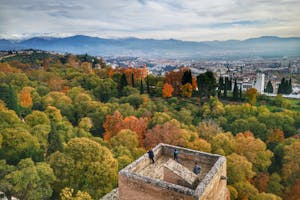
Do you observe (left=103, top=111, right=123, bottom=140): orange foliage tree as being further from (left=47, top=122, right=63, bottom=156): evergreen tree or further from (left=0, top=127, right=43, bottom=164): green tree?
(left=0, top=127, right=43, bottom=164): green tree

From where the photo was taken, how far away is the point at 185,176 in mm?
6078

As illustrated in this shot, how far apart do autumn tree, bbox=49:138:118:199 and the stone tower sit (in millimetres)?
8195

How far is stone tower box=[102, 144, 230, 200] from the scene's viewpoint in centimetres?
541

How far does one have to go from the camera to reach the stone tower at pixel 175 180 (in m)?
5.41

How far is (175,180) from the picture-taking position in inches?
240

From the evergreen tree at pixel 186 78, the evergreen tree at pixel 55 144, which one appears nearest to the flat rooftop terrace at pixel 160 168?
the evergreen tree at pixel 55 144

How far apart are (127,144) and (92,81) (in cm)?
2106

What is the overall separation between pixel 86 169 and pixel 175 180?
1055 cm

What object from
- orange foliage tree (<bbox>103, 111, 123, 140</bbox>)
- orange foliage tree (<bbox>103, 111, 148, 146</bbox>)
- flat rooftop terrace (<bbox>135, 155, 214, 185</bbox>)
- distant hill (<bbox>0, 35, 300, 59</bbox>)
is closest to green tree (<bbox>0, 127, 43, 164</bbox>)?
orange foliage tree (<bbox>103, 111, 148, 146</bbox>)

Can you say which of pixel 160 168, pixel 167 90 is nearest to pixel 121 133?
pixel 160 168

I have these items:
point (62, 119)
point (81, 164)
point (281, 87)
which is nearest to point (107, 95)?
point (62, 119)

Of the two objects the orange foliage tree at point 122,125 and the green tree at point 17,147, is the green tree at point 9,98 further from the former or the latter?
the orange foliage tree at point 122,125

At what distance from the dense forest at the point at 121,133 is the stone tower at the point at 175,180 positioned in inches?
272

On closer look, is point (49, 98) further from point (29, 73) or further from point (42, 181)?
point (42, 181)
